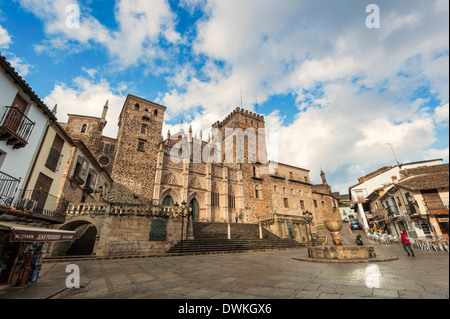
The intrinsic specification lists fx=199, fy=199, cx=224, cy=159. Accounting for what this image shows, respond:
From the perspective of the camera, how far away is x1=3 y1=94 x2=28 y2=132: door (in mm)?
8523

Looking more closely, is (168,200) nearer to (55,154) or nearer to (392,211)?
(55,154)

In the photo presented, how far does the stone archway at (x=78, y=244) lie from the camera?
43.3ft

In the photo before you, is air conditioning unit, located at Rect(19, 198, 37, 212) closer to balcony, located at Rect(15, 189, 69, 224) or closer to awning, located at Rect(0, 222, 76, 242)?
balcony, located at Rect(15, 189, 69, 224)

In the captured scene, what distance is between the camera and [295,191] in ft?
127

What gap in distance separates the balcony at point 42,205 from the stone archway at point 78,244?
5.24 feet

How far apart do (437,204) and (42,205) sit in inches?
1104

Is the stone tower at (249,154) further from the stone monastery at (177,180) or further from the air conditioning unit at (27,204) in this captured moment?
the air conditioning unit at (27,204)

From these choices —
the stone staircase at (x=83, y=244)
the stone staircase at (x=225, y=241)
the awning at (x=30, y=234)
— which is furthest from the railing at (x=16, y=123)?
the stone staircase at (x=225, y=241)

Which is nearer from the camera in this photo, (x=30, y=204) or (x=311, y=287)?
(x=311, y=287)

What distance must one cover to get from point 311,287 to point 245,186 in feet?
98.7

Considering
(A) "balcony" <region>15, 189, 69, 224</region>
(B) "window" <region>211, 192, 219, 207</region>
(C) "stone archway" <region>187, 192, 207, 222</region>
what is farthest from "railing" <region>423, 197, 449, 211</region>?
(A) "balcony" <region>15, 189, 69, 224</region>

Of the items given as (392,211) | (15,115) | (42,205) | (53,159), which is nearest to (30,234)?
(15,115)
